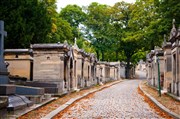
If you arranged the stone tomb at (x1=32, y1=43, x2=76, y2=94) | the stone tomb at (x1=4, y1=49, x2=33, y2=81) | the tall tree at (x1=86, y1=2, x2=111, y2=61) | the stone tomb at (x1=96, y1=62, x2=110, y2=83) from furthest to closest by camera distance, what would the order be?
the tall tree at (x1=86, y1=2, x2=111, y2=61), the stone tomb at (x1=96, y1=62, x2=110, y2=83), the stone tomb at (x1=4, y1=49, x2=33, y2=81), the stone tomb at (x1=32, y1=43, x2=76, y2=94)

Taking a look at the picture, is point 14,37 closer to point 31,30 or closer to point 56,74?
point 31,30

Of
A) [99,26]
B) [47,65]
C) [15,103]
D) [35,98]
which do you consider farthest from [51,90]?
[99,26]

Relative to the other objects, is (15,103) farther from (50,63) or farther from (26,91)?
(50,63)

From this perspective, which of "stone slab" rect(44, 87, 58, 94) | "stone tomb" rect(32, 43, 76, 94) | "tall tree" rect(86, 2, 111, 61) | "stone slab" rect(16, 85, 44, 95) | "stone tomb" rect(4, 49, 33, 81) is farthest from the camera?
"tall tree" rect(86, 2, 111, 61)

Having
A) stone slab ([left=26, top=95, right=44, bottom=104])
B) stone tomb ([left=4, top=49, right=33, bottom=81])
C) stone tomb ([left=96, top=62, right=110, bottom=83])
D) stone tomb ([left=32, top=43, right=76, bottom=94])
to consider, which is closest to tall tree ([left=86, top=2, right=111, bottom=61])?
stone tomb ([left=96, top=62, right=110, bottom=83])

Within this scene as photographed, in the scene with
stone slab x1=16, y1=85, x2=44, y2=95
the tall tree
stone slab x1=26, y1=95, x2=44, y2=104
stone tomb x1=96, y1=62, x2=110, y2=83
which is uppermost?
the tall tree

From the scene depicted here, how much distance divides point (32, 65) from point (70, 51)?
2.93 meters

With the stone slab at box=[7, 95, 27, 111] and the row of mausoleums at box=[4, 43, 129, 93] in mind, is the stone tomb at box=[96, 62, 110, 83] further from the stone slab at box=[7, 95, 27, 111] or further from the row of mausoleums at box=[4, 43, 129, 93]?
the stone slab at box=[7, 95, 27, 111]

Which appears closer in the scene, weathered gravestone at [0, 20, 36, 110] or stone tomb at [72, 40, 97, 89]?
weathered gravestone at [0, 20, 36, 110]

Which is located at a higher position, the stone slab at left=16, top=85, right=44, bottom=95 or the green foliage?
the green foliage

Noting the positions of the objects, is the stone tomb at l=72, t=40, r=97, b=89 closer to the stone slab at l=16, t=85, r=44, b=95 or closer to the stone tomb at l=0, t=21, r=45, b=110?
the stone slab at l=16, t=85, r=44, b=95

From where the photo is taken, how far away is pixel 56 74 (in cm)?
2103

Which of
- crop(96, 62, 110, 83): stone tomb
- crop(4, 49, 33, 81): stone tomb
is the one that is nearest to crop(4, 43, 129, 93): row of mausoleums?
crop(4, 49, 33, 81): stone tomb

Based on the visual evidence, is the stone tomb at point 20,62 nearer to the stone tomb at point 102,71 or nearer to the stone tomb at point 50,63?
the stone tomb at point 50,63
